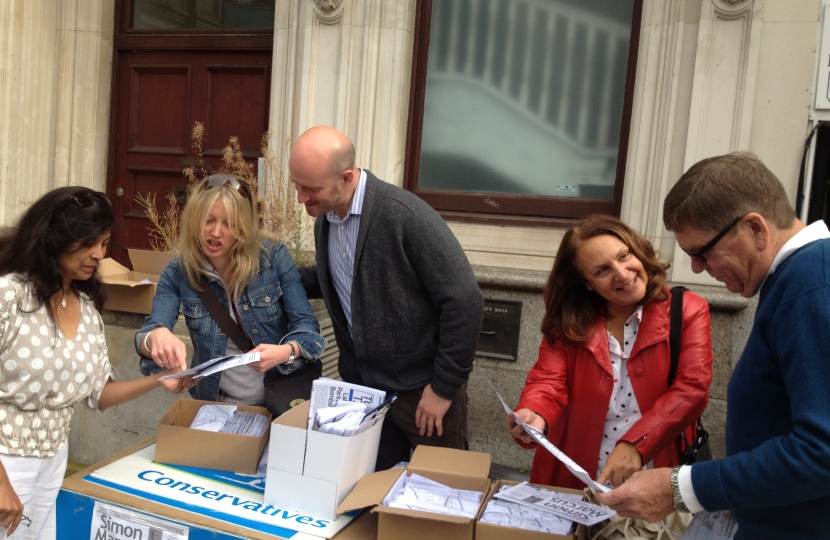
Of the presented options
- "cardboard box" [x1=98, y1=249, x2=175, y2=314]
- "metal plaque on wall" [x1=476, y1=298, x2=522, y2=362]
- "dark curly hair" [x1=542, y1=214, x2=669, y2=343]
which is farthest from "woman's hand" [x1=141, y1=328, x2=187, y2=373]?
"metal plaque on wall" [x1=476, y1=298, x2=522, y2=362]

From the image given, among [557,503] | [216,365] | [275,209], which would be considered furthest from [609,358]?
[275,209]

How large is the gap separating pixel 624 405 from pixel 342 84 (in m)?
3.33

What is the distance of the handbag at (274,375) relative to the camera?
7.90 feet

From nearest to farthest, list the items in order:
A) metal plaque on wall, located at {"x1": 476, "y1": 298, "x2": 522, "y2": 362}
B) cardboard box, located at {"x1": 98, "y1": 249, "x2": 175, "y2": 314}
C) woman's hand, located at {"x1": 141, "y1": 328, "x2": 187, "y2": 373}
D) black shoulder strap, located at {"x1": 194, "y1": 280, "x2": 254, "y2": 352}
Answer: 1. woman's hand, located at {"x1": 141, "y1": 328, "x2": 187, "y2": 373}
2. black shoulder strap, located at {"x1": 194, "y1": 280, "x2": 254, "y2": 352}
3. cardboard box, located at {"x1": 98, "y1": 249, "x2": 175, "y2": 314}
4. metal plaque on wall, located at {"x1": 476, "y1": 298, "x2": 522, "y2": 362}

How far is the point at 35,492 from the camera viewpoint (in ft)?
6.83

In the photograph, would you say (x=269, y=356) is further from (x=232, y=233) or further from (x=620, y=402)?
(x=620, y=402)

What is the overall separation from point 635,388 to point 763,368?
735mm

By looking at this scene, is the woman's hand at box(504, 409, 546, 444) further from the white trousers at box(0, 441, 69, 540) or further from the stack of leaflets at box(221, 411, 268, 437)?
the white trousers at box(0, 441, 69, 540)

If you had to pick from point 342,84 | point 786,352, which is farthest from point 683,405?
point 342,84

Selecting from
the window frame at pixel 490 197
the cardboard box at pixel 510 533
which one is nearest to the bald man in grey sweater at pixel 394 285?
the cardboard box at pixel 510 533

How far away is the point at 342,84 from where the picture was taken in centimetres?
482

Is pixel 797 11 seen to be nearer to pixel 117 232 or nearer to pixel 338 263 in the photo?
pixel 338 263

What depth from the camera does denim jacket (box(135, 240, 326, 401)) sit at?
8.25ft

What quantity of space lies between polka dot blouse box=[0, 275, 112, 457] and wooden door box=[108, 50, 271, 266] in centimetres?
366
